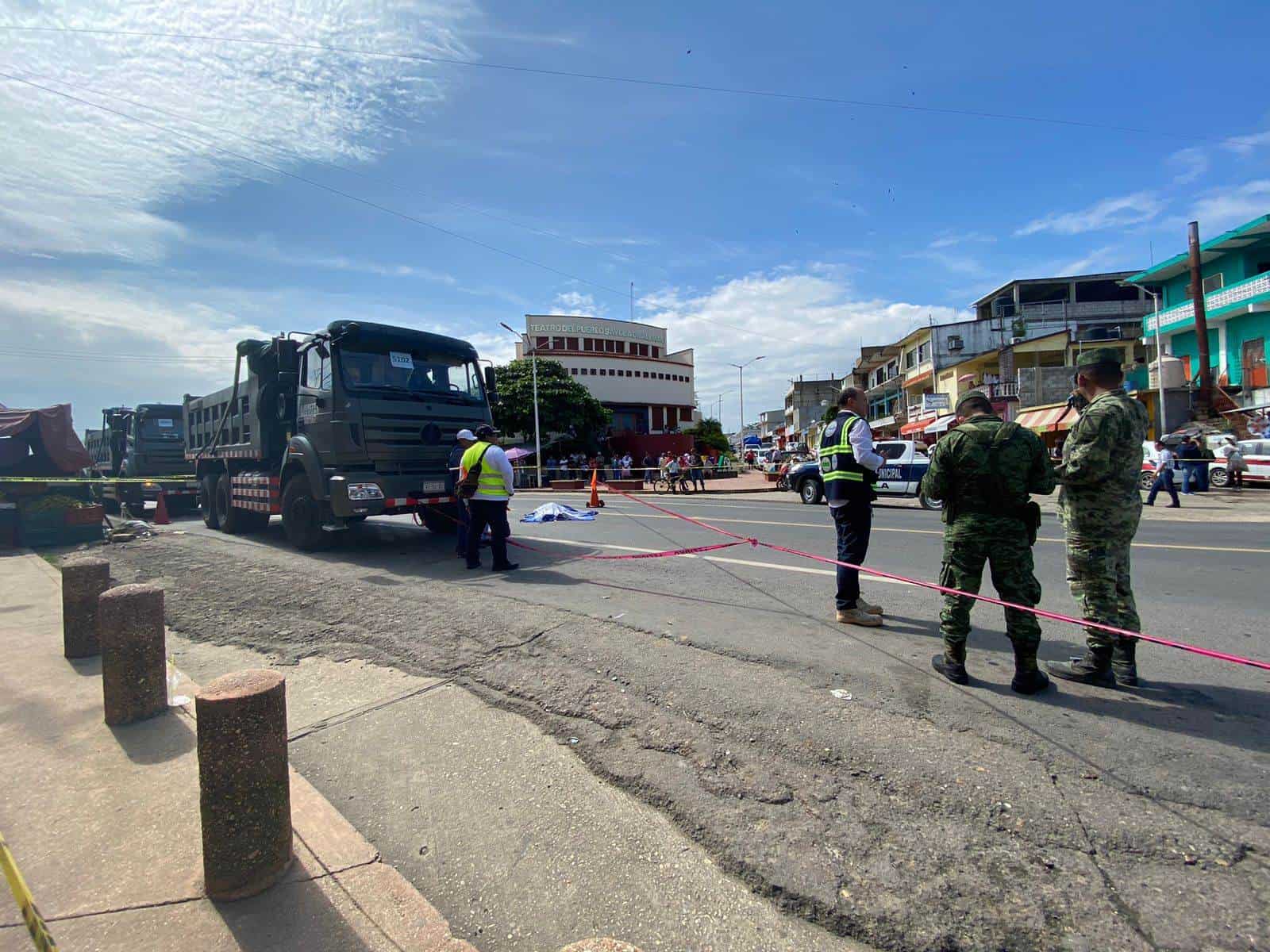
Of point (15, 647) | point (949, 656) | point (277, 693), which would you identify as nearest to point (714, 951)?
point (277, 693)

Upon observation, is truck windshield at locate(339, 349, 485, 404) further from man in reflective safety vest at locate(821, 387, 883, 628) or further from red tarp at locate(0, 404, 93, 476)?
red tarp at locate(0, 404, 93, 476)

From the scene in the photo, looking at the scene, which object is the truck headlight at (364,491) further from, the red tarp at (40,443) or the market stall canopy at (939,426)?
the market stall canopy at (939,426)

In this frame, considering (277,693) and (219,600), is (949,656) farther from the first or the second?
(219,600)

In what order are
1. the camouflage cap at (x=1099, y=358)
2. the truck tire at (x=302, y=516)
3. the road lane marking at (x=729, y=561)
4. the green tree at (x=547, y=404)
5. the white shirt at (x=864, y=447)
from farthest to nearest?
1. the green tree at (x=547, y=404)
2. the truck tire at (x=302, y=516)
3. the road lane marking at (x=729, y=561)
4. the white shirt at (x=864, y=447)
5. the camouflage cap at (x=1099, y=358)

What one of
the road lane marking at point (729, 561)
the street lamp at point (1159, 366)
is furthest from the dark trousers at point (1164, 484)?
the road lane marking at point (729, 561)

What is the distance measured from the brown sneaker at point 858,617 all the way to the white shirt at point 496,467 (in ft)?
12.9

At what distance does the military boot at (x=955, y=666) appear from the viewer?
374 cm

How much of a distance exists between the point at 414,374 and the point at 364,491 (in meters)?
1.86

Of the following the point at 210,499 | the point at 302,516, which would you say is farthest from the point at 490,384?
the point at 210,499

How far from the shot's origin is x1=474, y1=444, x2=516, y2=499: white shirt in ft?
24.3

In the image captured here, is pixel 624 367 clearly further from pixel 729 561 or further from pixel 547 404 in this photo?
pixel 729 561

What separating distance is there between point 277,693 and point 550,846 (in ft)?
3.84

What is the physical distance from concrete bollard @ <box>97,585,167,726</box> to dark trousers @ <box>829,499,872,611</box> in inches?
179

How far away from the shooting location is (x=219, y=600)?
660 centimetres
